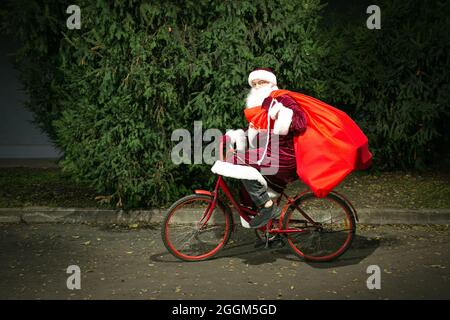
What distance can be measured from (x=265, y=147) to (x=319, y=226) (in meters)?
0.96

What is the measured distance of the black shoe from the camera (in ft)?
20.2

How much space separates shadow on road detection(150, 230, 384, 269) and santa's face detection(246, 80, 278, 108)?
1468 mm

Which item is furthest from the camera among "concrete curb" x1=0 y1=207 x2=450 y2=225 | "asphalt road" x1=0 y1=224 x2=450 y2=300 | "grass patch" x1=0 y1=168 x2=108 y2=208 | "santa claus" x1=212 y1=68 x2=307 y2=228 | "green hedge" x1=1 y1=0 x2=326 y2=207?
"grass patch" x1=0 y1=168 x2=108 y2=208

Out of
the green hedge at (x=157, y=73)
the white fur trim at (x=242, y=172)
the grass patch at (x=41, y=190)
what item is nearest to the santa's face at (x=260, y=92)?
the white fur trim at (x=242, y=172)

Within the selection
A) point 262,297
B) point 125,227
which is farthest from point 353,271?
point 125,227

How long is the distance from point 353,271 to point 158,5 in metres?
3.68

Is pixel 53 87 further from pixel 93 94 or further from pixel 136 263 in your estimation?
pixel 136 263

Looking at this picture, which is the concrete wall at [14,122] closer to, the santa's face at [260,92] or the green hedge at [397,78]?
the green hedge at [397,78]

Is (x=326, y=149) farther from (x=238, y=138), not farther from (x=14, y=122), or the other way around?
(x=14, y=122)

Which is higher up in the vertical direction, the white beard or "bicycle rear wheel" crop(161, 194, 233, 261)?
the white beard

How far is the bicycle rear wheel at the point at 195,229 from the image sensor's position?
245 inches

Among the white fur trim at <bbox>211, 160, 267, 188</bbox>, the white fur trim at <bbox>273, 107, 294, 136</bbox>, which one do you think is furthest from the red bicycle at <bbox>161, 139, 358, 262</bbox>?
the white fur trim at <bbox>273, 107, 294, 136</bbox>

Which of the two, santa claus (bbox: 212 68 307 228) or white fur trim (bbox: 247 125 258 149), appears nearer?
santa claus (bbox: 212 68 307 228)

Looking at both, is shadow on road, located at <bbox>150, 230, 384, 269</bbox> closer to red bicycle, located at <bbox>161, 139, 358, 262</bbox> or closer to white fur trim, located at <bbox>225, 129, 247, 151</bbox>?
red bicycle, located at <bbox>161, 139, 358, 262</bbox>
